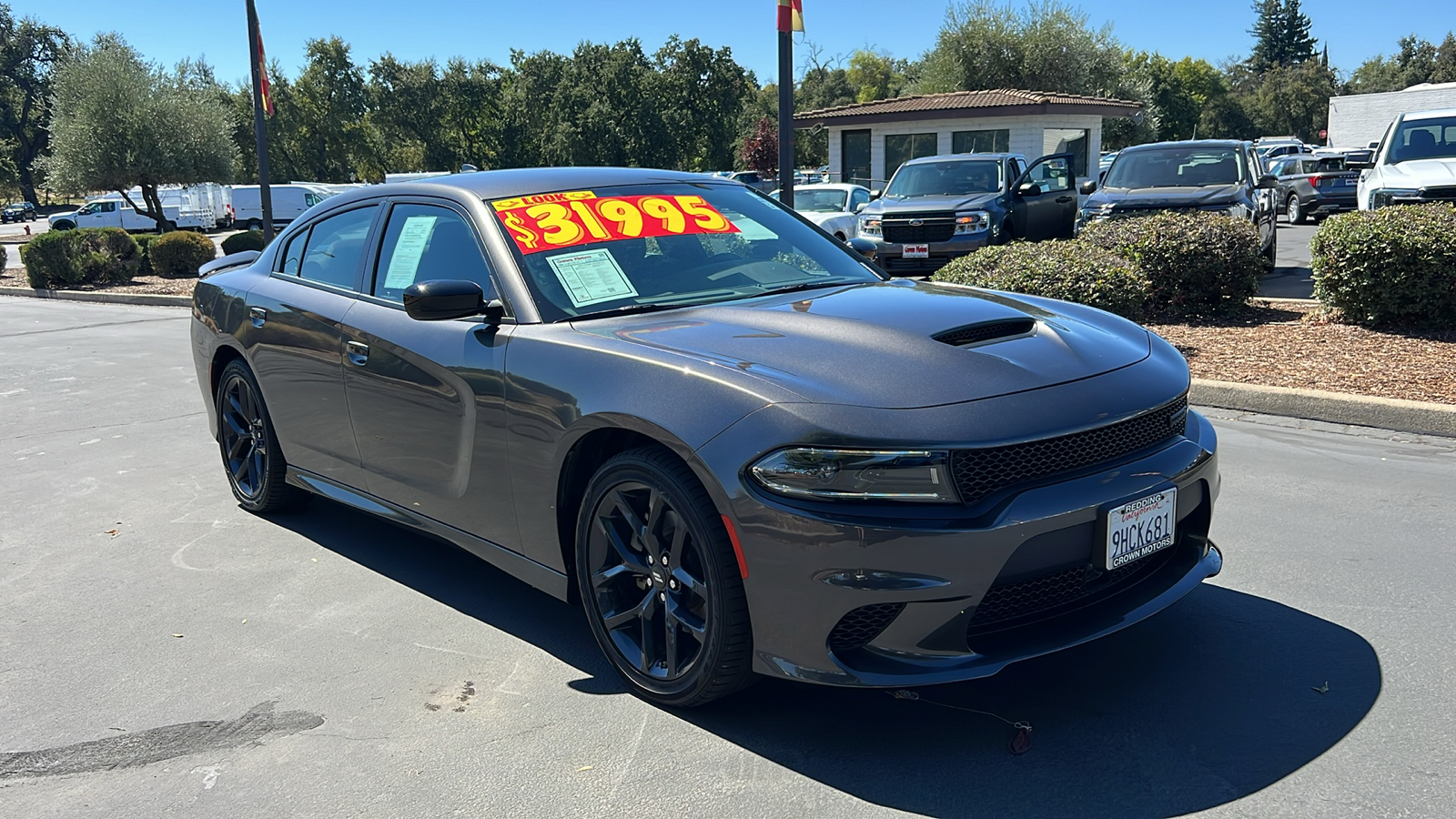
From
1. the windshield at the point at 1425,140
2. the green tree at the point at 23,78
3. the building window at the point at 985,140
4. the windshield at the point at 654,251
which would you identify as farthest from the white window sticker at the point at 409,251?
the green tree at the point at 23,78

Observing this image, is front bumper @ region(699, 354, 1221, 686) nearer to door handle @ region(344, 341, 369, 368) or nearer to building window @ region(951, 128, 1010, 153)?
door handle @ region(344, 341, 369, 368)

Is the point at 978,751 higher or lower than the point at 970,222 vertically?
lower

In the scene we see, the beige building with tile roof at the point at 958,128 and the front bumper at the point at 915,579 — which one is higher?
the beige building with tile roof at the point at 958,128

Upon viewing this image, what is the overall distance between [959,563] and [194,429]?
6492mm

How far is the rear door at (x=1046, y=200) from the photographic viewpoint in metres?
15.1

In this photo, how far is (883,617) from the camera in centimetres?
286

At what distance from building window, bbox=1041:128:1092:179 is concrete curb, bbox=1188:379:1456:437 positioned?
22500mm

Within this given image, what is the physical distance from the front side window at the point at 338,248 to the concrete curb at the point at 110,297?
12876 mm

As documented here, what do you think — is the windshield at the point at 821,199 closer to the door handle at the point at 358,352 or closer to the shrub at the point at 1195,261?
the shrub at the point at 1195,261

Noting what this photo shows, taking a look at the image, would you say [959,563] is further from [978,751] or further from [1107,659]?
[1107,659]

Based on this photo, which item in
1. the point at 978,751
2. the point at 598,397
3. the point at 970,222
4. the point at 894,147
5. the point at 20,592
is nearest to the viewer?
the point at 978,751

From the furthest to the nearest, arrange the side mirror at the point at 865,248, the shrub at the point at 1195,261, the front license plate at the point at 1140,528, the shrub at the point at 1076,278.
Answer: the shrub at the point at 1195,261 < the shrub at the point at 1076,278 < the side mirror at the point at 865,248 < the front license plate at the point at 1140,528

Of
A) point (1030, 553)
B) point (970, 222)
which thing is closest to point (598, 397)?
point (1030, 553)

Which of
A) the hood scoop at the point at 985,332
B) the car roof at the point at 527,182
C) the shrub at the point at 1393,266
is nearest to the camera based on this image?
the hood scoop at the point at 985,332
